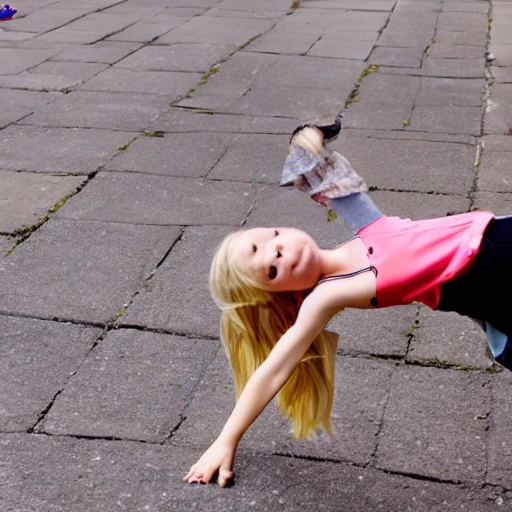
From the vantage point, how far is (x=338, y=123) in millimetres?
2475

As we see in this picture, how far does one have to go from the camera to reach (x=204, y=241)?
4.03m

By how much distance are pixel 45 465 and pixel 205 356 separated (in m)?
0.74

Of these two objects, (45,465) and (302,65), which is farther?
(302,65)

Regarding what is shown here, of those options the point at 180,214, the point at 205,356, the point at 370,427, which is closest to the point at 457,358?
the point at 370,427

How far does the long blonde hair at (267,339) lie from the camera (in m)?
2.38

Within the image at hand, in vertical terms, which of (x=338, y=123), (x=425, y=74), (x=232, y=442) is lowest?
(x=425, y=74)

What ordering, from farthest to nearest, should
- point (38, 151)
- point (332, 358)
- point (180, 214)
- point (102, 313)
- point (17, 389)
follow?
point (38, 151) < point (180, 214) < point (102, 313) < point (17, 389) < point (332, 358)

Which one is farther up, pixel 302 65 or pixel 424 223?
pixel 424 223

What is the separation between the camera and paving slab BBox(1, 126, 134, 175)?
16.2 feet

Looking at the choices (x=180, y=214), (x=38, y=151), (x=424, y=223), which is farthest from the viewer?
(x=38, y=151)

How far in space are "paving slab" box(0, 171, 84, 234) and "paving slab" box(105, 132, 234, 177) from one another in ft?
1.06

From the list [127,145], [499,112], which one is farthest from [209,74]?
[499,112]

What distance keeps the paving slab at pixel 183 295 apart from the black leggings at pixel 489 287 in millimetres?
1239

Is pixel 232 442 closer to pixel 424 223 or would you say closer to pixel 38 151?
pixel 424 223
